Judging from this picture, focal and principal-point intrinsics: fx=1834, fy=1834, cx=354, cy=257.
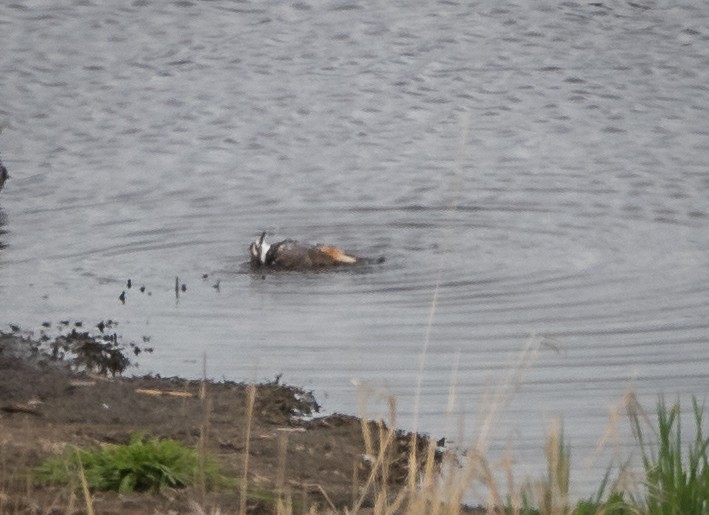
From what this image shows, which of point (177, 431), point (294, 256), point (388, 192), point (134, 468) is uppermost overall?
point (388, 192)

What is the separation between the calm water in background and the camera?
378 inches

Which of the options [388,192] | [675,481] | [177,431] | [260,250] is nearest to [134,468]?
[177,431]

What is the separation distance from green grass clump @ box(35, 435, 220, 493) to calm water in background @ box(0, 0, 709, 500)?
95 centimetres

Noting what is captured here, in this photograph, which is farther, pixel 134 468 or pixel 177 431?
pixel 177 431

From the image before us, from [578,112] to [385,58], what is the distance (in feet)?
8.70

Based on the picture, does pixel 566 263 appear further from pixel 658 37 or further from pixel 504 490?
pixel 658 37

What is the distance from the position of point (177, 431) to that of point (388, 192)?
670cm

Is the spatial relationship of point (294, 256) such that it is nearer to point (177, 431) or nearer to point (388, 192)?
point (388, 192)

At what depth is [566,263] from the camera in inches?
469

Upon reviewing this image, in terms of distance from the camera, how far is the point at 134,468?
6672 mm

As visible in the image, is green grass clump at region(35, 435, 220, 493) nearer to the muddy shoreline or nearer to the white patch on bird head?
the muddy shoreline

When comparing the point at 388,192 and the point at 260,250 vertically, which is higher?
the point at 388,192

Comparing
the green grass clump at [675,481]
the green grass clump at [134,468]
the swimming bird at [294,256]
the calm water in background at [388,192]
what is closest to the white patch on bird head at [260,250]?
the swimming bird at [294,256]

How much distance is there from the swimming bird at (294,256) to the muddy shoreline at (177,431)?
2.48 m
